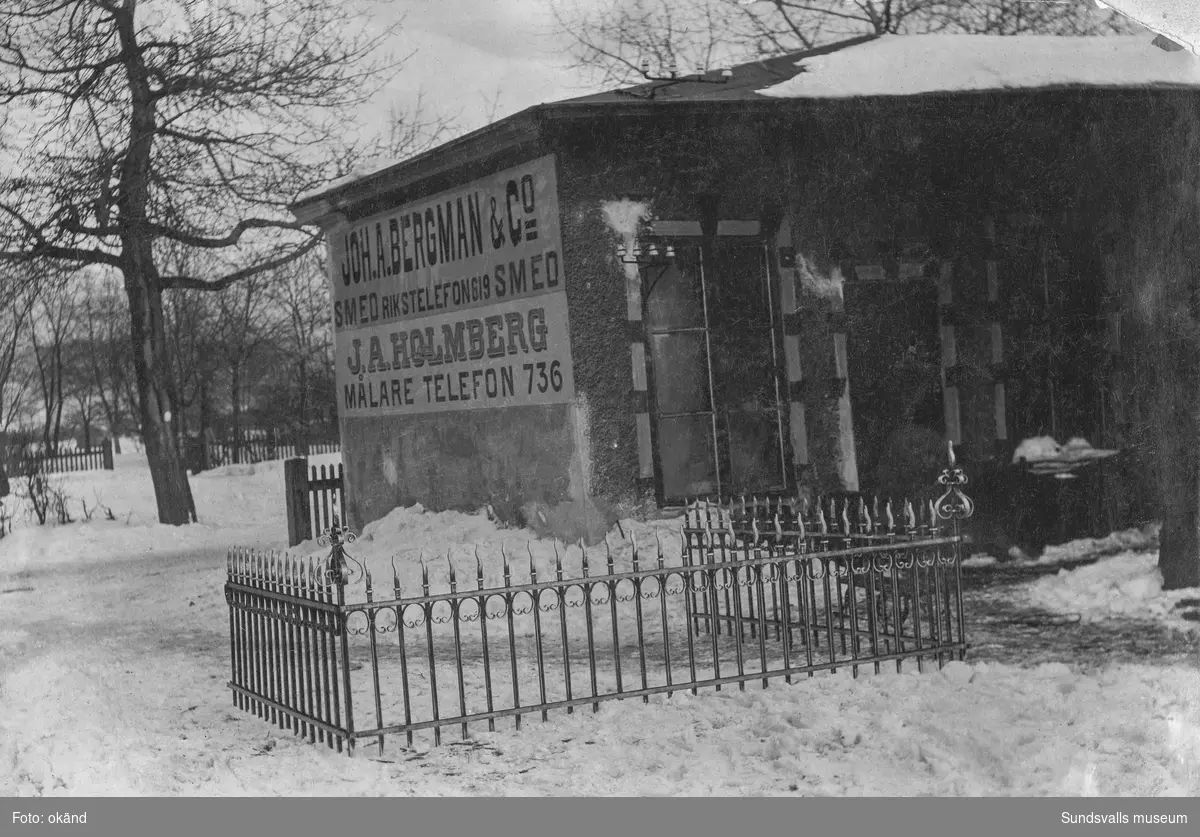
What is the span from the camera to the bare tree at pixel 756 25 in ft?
43.7

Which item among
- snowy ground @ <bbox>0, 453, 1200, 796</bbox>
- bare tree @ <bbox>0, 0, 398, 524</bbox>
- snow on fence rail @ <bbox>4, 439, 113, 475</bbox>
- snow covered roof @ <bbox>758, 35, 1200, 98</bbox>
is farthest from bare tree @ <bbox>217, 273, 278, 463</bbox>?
snowy ground @ <bbox>0, 453, 1200, 796</bbox>

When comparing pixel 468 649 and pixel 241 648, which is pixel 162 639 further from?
pixel 241 648

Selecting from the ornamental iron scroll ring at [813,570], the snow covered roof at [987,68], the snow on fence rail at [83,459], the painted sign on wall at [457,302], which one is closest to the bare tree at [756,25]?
the snow covered roof at [987,68]

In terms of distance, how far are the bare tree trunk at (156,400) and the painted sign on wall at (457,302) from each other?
512 cm

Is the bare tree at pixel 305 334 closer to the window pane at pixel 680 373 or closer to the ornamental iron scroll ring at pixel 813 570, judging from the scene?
the window pane at pixel 680 373

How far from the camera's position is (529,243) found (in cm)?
1145

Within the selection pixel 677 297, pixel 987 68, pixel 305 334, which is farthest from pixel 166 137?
pixel 305 334

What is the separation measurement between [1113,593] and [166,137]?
13.5 m

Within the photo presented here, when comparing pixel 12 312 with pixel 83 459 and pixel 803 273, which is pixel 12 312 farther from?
pixel 803 273

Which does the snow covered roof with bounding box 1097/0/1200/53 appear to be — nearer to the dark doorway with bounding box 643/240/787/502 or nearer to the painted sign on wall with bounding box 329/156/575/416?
the dark doorway with bounding box 643/240/787/502

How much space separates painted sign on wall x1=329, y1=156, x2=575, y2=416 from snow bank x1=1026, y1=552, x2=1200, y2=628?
4146 mm

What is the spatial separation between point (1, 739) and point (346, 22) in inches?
475

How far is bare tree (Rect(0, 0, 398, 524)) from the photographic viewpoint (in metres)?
15.5

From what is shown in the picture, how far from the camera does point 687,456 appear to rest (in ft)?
37.7
